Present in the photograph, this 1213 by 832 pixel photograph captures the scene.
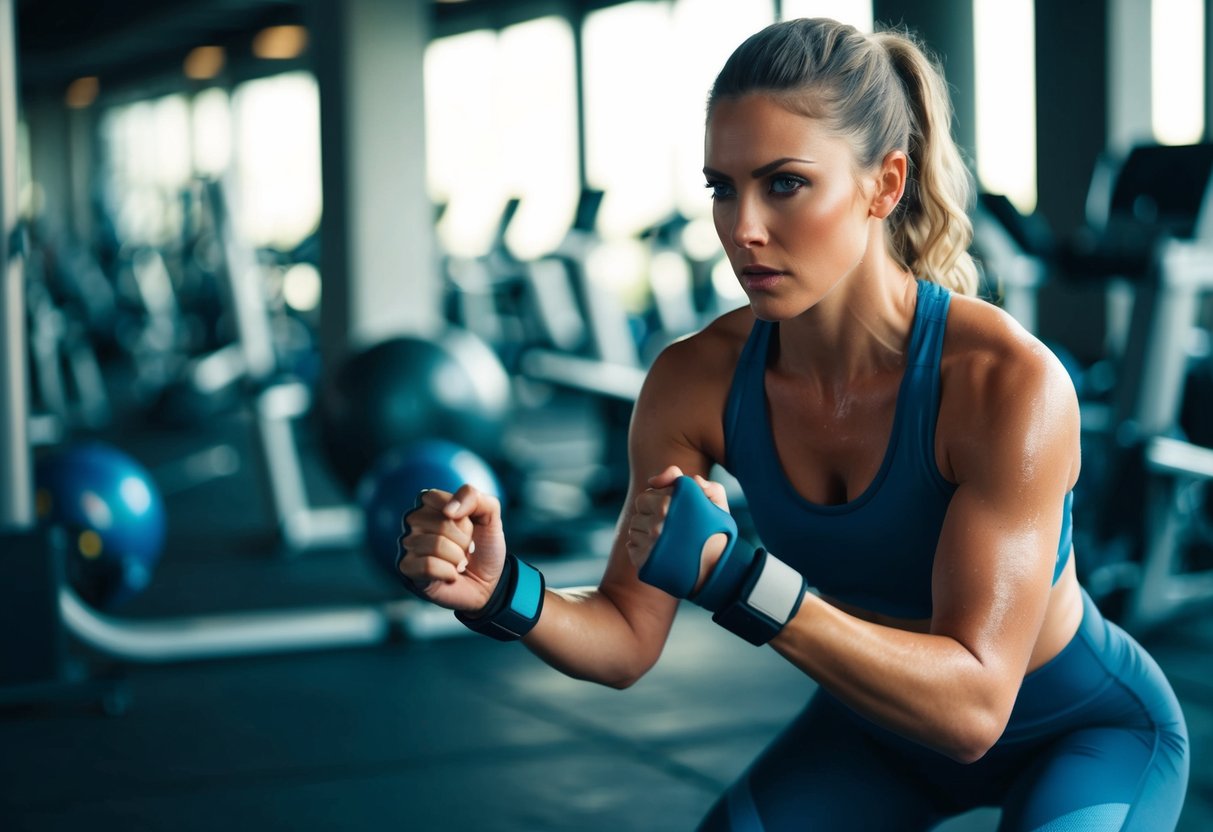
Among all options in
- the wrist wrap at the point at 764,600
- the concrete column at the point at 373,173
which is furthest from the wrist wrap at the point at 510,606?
the concrete column at the point at 373,173

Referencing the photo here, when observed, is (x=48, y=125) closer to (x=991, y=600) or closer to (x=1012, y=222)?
(x=1012, y=222)

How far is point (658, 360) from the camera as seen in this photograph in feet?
4.54

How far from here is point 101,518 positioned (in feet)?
10.3

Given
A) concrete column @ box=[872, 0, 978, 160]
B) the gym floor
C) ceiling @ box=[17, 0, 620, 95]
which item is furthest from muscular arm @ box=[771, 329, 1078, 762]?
ceiling @ box=[17, 0, 620, 95]

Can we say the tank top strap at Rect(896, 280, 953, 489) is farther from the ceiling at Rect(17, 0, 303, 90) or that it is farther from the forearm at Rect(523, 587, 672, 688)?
the ceiling at Rect(17, 0, 303, 90)

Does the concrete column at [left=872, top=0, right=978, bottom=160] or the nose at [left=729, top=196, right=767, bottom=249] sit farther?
the concrete column at [left=872, top=0, right=978, bottom=160]

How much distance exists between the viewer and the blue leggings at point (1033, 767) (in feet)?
4.14

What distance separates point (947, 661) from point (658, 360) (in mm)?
449

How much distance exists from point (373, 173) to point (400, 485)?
99.1 inches

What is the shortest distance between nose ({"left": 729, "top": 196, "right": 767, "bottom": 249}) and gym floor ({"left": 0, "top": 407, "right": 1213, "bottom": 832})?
1.22m

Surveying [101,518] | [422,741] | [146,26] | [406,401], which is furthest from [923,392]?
[146,26]

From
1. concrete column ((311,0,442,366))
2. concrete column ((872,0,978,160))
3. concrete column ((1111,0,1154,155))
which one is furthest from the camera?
concrete column ((1111,0,1154,155))

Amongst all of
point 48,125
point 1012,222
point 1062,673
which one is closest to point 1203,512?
point 1012,222

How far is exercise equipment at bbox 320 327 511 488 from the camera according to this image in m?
3.83
